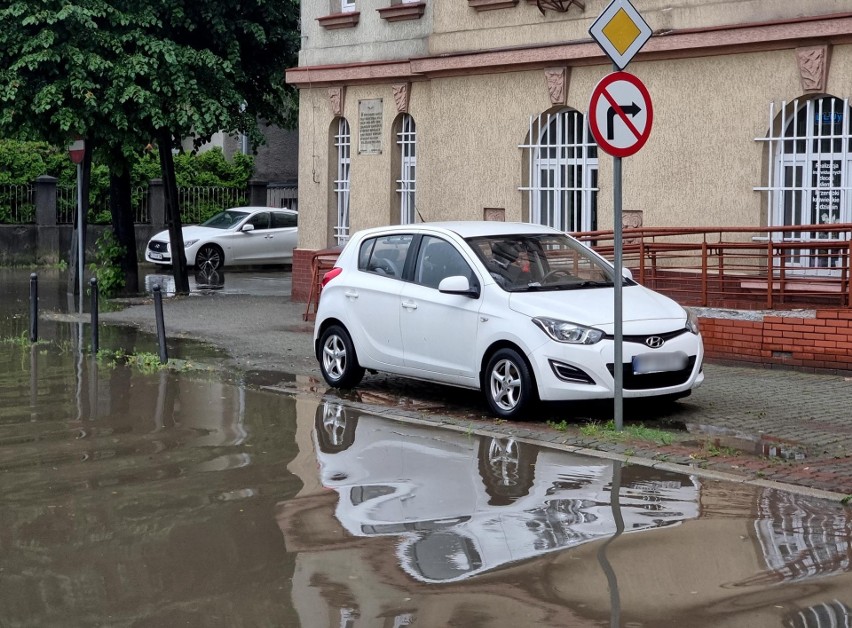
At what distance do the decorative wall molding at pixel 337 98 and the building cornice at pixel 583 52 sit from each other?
5.1 inches

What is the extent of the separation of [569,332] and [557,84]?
832cm

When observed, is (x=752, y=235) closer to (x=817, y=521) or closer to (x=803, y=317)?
(x=803, y=317)

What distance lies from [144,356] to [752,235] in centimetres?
701

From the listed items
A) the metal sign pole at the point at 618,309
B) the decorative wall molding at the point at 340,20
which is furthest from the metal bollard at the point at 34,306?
the metal sign pole at the point at 618,309

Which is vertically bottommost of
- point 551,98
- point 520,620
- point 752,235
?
point 520,620

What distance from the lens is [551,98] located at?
1844cm

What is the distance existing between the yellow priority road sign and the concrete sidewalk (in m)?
2.75

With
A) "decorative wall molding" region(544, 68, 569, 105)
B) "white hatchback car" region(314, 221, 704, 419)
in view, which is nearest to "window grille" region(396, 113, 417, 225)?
"decorative wall molding" region(544, 68, 569, 105)

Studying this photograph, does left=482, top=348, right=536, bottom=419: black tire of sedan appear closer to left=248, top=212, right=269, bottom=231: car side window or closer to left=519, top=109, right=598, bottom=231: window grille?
left=519, top=109, right=598, bottom=231: window grille

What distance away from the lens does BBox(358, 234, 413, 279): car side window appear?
490 inches

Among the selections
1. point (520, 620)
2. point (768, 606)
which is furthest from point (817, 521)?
point (520, 620)

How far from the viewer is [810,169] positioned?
15672 millimetres

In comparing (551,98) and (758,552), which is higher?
(551,98)

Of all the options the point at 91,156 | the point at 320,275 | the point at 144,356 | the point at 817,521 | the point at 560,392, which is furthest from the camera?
the point at 91,156
